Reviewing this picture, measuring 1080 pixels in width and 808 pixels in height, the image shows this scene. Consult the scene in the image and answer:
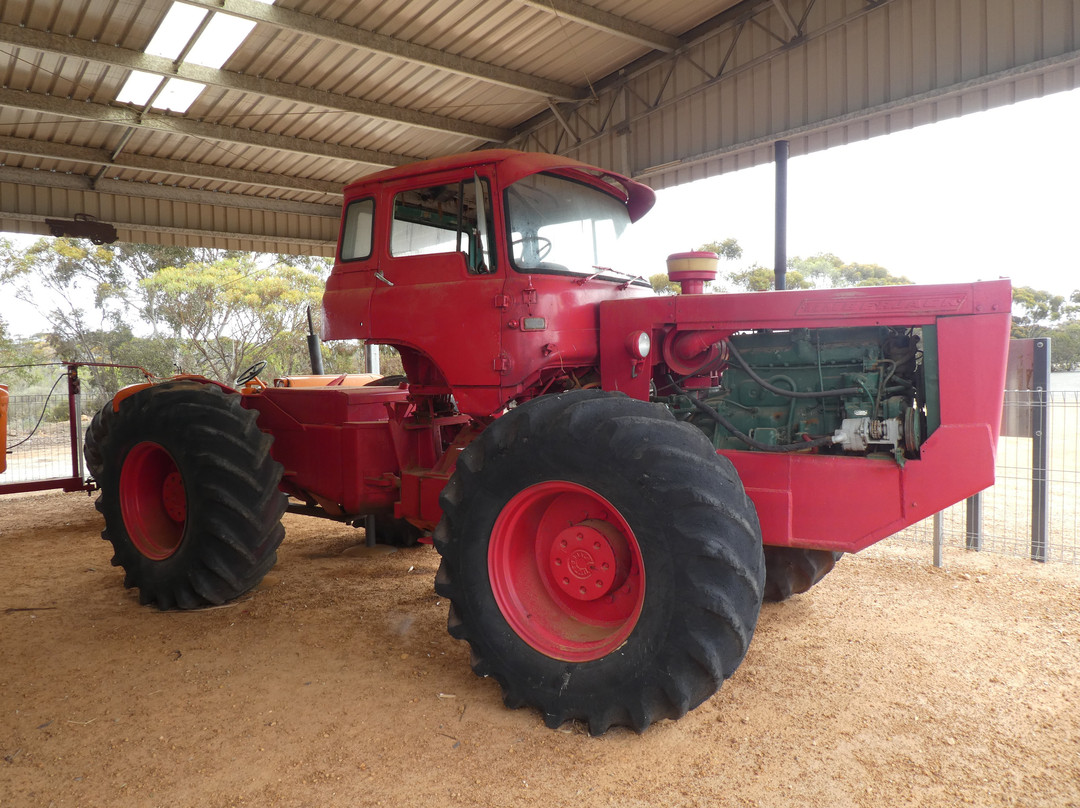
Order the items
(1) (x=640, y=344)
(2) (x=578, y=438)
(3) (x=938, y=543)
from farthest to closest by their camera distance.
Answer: (3) (x=938, y=543) → (1) (x=640, y=344) → (2) (x=578, y=438)

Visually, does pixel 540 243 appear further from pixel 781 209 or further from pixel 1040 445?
pixel 781 209

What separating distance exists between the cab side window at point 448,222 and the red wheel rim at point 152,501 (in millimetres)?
2200

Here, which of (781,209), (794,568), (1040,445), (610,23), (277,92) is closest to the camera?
(794,568)

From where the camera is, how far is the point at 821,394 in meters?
3.38

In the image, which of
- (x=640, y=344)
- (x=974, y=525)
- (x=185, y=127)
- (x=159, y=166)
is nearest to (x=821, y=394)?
(x=640, y=344)

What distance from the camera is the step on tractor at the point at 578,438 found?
2842 millimetres

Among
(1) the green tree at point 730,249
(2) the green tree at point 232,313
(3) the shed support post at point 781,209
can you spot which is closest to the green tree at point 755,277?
(1) the green tree at point 730,249

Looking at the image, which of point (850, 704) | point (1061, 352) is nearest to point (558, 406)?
point (850, 704)

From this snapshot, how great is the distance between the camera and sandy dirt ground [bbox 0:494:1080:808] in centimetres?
259

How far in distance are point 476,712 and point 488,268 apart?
2165 millimetres

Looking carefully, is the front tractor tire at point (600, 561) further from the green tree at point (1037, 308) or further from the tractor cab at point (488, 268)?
the green tree at point (1037, 308)

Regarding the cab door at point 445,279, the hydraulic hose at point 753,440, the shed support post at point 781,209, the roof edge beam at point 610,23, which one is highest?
the roof edge beam at point 610,23

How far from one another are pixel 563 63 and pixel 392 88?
7.69ft

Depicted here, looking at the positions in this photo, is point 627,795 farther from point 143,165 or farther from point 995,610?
point 143,165
